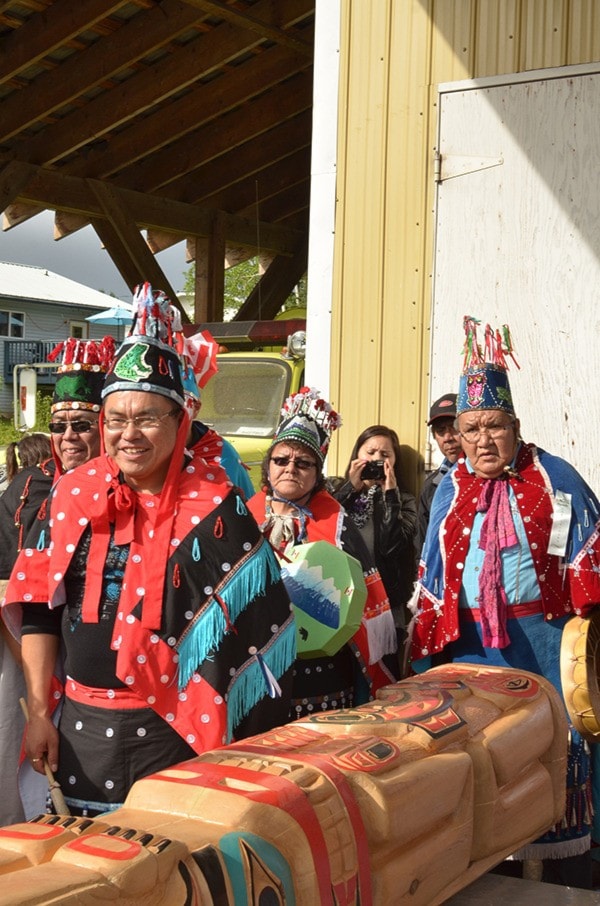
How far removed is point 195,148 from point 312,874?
11047mm

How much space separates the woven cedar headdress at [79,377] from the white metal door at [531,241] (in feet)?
6.19

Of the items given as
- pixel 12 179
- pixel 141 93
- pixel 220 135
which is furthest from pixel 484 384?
pixel 220 135

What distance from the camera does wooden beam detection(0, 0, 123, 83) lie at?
29.1 ft

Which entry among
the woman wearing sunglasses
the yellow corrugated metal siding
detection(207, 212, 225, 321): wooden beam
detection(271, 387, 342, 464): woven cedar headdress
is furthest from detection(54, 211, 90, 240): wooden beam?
the woman wearing sunglasses

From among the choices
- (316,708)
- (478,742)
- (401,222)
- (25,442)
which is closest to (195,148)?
(401,222)

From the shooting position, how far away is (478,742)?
7.36 ft

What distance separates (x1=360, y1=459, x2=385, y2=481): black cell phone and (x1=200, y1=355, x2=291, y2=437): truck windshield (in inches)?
101

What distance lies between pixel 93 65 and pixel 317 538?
24.0 ft

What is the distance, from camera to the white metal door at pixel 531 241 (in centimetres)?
477

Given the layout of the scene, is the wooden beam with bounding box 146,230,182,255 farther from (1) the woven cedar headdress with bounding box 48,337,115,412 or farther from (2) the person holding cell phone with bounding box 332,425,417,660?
(1) the woven cedar headdress with bounding box 48,337,115,412

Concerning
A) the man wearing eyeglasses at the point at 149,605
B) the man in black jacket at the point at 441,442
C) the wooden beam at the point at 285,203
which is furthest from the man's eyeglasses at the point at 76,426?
the wooden beam at the point at 285,203

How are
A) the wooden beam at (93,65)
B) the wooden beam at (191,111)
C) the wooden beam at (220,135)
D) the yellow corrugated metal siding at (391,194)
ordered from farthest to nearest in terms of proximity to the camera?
1. the wooden beam at (220,135)
2. the wooden beam at (191,111)
3. the wooden beam at (93,65)
4. the yellow corrugated metal siding at (391,194)

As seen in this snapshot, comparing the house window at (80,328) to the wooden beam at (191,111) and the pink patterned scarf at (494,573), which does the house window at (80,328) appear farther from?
the pink patterned scarf at (494,573)

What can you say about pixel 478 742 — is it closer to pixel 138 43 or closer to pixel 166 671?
pixel 166 671
